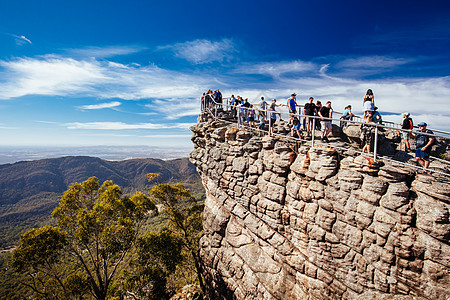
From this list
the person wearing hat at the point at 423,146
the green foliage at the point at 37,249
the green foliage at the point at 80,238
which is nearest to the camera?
the person wearing hat at the point at 423,146

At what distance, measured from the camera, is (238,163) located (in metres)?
13.1

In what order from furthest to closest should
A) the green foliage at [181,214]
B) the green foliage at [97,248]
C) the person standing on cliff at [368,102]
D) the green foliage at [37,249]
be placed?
1. the green foliage at [181,214]
2. the green foliage at [97,248]
3. the green foliage at [37,249]
4. the person standing on cliff at [368,102]

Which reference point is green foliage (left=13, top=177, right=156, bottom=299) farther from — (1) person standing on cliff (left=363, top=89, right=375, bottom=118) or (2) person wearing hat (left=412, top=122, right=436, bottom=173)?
(2) person wearing hat (left=412, top=122, right=436, bottom=173)

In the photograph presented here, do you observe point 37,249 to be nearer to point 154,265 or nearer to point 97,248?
point 97,248

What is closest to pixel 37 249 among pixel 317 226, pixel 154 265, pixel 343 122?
pixel 154 265

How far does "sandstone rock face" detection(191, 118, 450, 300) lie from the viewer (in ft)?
21.6

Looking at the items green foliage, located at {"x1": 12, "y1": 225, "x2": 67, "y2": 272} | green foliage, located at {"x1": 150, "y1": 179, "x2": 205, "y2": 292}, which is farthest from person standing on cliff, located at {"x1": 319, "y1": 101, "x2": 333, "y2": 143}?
green foliage, located at {"x1": 12, "y1": 225, "x2": 67, "y2": 272}

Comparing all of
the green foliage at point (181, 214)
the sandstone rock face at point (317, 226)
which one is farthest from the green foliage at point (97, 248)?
the sandstone rock face at point (317, 226)

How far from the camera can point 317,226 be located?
9.07 metres

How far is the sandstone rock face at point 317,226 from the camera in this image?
6.58 m

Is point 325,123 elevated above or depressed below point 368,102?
below

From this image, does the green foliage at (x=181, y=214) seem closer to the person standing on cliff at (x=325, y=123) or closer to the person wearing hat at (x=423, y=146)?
the person standing on cliff at (x=325, y=123)

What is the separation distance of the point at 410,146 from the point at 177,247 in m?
17.3

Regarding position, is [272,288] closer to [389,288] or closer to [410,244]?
[389,288]
